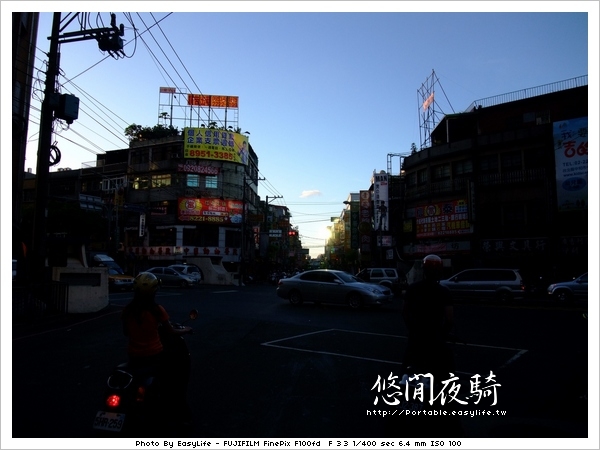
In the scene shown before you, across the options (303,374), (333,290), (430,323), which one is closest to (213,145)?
(333,290)

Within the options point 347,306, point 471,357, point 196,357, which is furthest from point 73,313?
point 471,357

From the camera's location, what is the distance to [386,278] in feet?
93.1

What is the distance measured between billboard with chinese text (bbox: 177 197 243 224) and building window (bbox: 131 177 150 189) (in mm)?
5454

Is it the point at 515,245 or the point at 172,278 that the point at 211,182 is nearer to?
the point at 172,278

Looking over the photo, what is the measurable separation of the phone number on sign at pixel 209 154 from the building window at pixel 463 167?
87.6 ft

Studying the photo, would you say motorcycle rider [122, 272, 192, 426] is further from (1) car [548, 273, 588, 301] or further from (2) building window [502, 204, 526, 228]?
(2) building window [502, 204, 526, 228]

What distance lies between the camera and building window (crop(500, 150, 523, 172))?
32375 mm

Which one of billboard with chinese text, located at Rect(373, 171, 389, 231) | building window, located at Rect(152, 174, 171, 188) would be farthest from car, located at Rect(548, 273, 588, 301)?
building window, located at Rect(152, 174, 171, 188)

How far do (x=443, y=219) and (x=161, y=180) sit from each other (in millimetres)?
32876

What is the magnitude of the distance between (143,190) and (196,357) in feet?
160

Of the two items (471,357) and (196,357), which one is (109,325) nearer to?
(196,357)

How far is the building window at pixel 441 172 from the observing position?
116 ft

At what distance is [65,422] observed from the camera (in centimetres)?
488

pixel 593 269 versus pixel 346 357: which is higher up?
pixel 593 269
